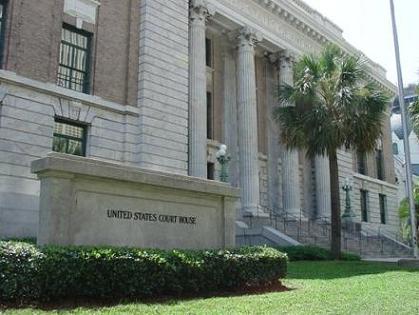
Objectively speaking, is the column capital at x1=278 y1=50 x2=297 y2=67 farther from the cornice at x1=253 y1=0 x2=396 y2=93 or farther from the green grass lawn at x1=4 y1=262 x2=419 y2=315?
the green grass lawn at x1=4 y1=262 x2=419 y2=315

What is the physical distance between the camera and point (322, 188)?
37.8m

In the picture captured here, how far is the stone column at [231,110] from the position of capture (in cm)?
3316

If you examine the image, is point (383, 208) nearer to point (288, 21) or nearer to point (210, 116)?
point (288, 21)

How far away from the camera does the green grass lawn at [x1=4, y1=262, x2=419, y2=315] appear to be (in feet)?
27.4

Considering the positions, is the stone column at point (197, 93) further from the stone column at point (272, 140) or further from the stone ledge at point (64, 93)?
the stone column at point (272, 140)

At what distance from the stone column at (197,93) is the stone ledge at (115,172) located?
1492cm

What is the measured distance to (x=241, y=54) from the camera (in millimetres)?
32875

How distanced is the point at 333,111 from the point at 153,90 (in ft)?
28.6

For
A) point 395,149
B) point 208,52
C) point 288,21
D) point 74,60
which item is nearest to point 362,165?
point 288,21

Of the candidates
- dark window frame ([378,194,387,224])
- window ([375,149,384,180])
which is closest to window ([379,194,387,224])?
dark window frame ([378,194,387,224])

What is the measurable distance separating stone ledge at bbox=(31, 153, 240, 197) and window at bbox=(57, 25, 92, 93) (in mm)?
12294

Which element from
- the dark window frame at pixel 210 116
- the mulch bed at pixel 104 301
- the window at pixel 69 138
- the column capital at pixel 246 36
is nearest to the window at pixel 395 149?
the column capital at pixel 246 36

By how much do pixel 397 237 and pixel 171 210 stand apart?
43.4 meters

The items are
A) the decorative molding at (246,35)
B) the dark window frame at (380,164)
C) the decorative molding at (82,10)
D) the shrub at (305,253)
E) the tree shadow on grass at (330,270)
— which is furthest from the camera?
the dark window frame at (380,164)
